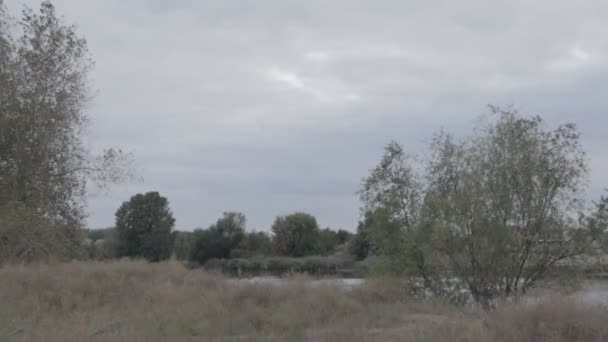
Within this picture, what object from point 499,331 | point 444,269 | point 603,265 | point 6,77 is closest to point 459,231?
point 444,269

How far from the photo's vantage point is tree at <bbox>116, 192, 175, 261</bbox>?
38.0 meters

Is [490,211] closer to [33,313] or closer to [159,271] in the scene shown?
[159,271]

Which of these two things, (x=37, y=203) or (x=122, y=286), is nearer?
(x=122, y=286)

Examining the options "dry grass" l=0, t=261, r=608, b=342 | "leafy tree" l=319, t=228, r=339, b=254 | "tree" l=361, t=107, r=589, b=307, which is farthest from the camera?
"leafy tree" l=319, t=228, r=339, b=254

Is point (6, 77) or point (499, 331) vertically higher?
point (6, 77)

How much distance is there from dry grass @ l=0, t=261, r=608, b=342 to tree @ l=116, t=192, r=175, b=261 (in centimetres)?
1912

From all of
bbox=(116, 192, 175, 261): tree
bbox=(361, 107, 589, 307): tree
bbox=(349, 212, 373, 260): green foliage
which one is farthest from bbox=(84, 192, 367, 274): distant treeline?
bbox=(361, 107, 589, 307): tree

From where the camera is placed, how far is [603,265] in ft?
57.7

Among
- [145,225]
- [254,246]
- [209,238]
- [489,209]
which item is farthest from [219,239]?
[489,209]

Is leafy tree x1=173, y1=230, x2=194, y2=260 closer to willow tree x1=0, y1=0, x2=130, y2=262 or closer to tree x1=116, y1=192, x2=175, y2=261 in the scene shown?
tree x1=116, y1=192, x2=175, y2=261

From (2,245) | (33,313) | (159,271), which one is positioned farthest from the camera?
(2,245)

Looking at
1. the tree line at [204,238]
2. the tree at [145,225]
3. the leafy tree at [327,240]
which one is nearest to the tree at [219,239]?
the tree line at [204,238]

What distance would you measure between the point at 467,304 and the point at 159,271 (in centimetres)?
852

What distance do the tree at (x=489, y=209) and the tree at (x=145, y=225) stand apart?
21.8m
